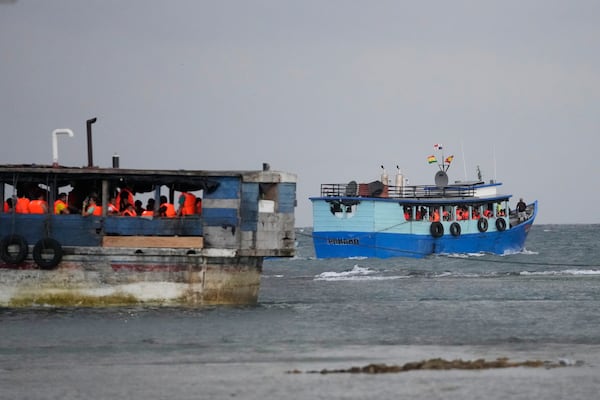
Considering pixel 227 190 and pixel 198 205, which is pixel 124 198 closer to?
pixel 198 205

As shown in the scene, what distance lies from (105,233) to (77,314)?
185 centimetres

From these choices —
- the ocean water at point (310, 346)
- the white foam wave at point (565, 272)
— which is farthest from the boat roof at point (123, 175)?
the white foam wave at point (565, 272)

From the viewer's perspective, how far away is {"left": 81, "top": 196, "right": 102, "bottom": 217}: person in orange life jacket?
2553 centimetres

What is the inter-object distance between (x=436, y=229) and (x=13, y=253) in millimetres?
34527

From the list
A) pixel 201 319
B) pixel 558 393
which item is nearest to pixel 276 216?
pixel 201 319

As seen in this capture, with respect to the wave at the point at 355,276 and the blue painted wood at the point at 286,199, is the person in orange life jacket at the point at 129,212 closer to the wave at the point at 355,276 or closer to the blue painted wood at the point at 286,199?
the blue painted wood at the point at 286,199

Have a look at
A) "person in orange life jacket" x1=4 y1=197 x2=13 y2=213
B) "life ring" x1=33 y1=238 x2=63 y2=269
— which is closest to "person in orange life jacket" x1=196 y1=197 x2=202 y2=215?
"life ring" x1=33 y1=238 x2=63 y2=269

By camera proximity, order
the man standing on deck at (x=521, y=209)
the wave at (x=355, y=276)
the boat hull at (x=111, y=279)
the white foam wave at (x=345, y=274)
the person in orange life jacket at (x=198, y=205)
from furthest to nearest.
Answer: the man standing on deck at (x=521, y=209) < the white foam wave at (x=345, y=274) < the wave at (x=355, y=276) < the person in orange life jacket at (x=198, y=205) < the boat hull at (x=111, y=279)

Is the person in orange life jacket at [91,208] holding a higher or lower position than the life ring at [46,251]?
higher

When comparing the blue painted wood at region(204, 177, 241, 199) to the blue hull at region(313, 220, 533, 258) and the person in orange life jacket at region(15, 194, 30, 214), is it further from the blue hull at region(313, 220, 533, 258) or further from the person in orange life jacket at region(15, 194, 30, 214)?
the blue hull at region(313, 220, 533, 258)

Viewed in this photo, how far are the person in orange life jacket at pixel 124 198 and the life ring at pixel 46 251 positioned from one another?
6.20 ft

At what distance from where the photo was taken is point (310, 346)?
66.5 feet

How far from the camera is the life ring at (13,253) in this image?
25.0 metres

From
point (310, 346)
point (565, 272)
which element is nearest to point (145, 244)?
point (310, 346)
